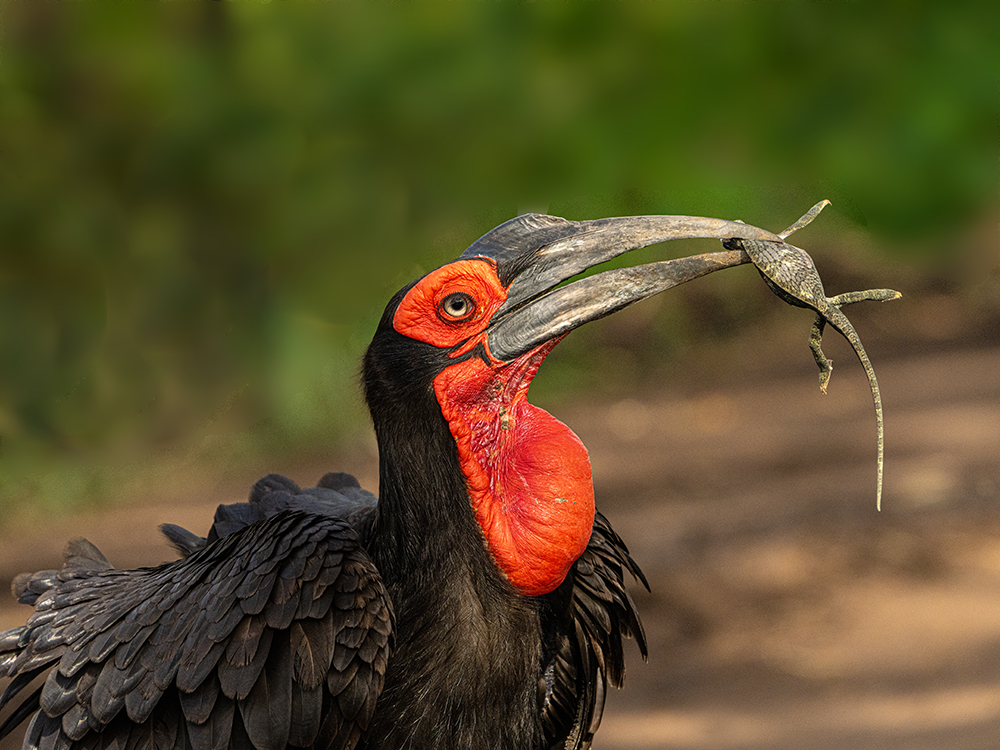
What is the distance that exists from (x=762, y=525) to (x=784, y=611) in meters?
0.81

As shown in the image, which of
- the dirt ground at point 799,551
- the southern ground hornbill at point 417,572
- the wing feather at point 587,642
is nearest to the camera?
the southern ground hornbill at point 417,572

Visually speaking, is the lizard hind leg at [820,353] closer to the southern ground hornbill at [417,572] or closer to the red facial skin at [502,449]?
the southern ground hornbill at [417,572]

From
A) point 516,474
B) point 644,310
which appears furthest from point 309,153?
point 516,474

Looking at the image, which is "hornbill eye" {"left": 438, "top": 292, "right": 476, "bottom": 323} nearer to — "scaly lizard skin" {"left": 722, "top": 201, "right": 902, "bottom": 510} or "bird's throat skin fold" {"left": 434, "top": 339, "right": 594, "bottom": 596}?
"bird's throat skin fold" {"left": 434, "top": 339, "right": 594, "bottom": 596}

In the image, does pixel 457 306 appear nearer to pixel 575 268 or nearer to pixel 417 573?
pixel 575 268

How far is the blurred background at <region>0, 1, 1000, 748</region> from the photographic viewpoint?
6609 mm

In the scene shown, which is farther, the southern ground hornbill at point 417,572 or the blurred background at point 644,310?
the blurred background at point 644,310

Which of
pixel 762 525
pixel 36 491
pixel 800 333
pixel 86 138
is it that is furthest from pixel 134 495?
pixel 800 333

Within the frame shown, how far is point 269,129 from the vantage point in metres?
8.62

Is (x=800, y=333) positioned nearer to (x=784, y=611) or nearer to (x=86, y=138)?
(x=784, y=611)

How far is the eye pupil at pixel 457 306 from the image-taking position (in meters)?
3.01

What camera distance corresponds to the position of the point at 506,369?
3059mm

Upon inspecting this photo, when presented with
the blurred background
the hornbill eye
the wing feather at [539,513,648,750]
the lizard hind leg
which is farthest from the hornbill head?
the blurred background

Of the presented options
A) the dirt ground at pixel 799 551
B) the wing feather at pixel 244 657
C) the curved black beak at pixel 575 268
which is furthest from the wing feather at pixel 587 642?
the dirt ground at pixel 799 551
